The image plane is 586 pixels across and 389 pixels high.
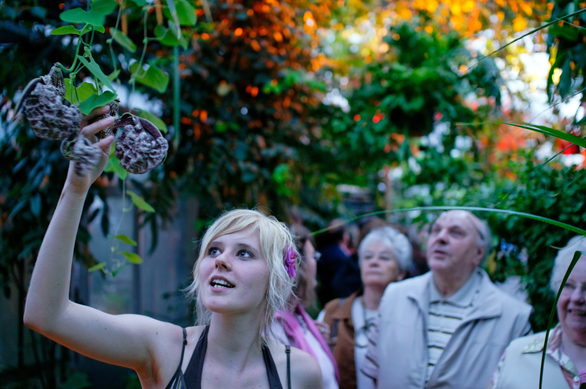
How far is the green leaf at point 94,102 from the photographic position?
2.84 feet

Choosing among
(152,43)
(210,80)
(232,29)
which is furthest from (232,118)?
(152,43)

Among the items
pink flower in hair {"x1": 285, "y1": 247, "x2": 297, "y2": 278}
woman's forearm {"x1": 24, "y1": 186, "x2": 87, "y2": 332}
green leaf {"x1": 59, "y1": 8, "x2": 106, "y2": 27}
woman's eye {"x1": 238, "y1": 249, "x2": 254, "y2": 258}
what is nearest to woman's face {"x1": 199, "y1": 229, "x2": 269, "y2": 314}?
Answer: woman's eye {"x1": 238, "y1": 249, "x2": 254, "y2": 258}

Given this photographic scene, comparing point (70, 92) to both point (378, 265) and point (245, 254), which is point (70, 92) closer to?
point (245, 254)

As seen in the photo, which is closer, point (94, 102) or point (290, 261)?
point (94, 102)

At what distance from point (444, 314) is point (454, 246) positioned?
10.8 inches

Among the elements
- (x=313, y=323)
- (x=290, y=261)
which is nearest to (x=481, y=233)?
(x=313, y=323)

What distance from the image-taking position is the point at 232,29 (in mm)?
3812

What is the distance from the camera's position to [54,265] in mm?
982

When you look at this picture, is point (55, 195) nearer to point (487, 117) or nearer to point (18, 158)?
point (18, 158)

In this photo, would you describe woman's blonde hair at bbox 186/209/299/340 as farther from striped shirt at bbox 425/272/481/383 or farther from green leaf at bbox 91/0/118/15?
striped shirt at bbox 425/272/481/383

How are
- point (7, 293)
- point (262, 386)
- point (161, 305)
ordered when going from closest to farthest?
point (262, 386)
point (7, 293)
point (161, 305)

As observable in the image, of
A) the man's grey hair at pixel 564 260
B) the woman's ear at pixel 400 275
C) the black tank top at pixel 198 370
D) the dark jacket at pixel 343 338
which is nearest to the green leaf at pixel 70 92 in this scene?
the black tank top at pixel 198 370

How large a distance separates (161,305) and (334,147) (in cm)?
203

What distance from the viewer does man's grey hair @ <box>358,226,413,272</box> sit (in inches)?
103
